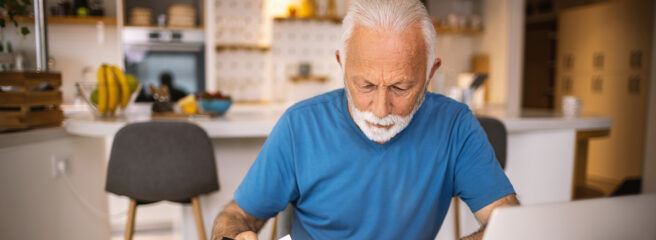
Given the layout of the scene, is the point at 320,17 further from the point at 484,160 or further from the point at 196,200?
the point at 484,160

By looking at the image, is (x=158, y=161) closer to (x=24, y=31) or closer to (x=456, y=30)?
(x=24, y=31)

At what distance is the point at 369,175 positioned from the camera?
975 mm

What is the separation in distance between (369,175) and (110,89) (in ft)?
5.11

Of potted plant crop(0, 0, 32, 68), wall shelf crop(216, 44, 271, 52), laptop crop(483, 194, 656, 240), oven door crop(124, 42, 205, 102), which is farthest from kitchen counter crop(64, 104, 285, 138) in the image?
wall shelf crop(216, 44, 271, 52)

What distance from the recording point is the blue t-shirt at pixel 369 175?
0.97 m

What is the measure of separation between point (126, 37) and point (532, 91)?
16.3 feet

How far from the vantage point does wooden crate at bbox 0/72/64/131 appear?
151 cm

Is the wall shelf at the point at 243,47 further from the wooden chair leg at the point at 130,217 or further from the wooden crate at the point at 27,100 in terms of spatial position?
the wooden chair leg at the point at 130,217

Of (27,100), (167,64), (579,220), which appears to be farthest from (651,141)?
(27,100)

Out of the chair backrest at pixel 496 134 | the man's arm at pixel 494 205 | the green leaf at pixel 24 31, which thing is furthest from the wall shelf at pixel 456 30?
the man's arm at pixel 494 205

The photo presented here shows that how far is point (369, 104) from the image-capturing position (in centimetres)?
92

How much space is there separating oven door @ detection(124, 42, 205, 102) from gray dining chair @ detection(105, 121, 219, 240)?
240cm

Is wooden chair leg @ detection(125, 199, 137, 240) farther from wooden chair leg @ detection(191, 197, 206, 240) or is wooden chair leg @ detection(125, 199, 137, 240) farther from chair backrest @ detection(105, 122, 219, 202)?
wooden chair leg @ detection(191, 197, 206, 240)

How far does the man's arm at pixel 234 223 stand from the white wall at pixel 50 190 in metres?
0.97
